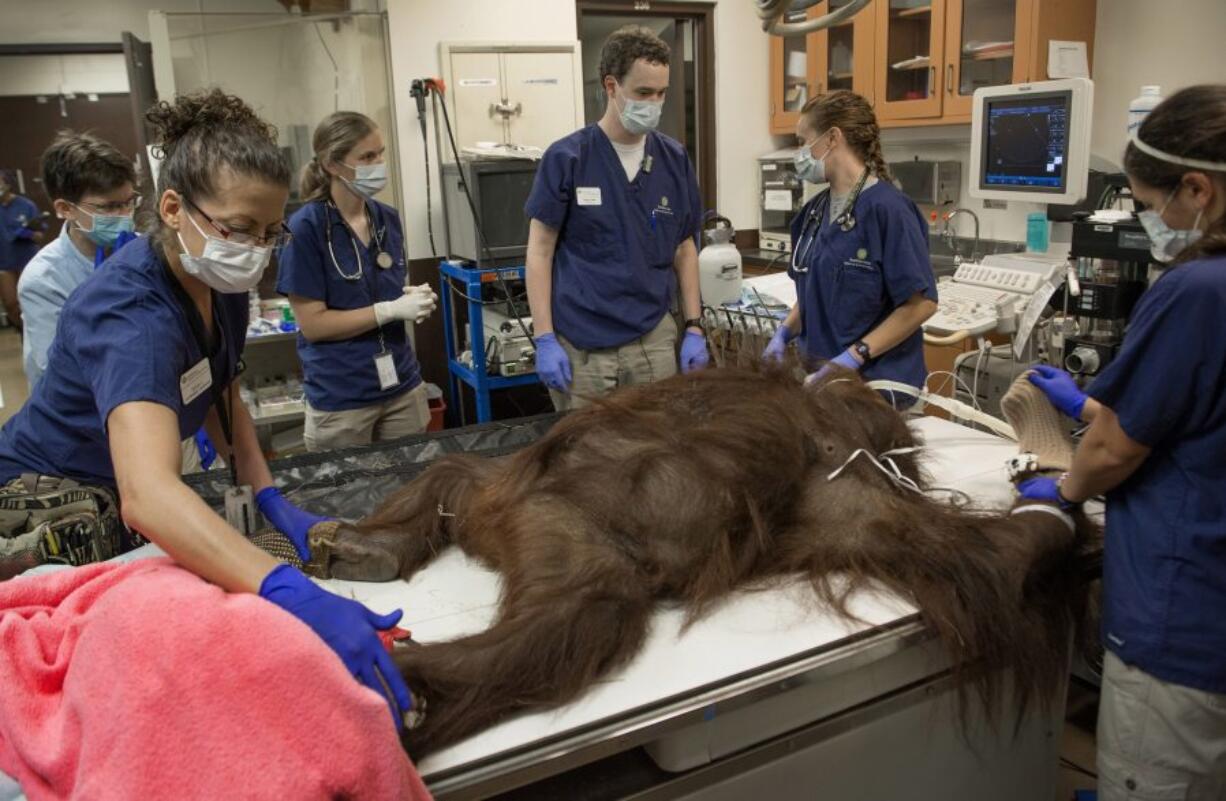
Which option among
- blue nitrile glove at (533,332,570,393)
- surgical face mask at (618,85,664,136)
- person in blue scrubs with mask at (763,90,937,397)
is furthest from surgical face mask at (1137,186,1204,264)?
blue nitrile glove at (533,332,570,393)

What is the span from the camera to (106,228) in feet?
7.71

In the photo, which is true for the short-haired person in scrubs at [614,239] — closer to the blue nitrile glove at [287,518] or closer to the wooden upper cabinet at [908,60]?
the blue nitrile glove at [287,518]

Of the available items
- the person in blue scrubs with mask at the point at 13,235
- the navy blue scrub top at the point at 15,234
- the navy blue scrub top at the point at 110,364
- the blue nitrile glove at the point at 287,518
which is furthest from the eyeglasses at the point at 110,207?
the navy blue scrub top at the point at 15,234

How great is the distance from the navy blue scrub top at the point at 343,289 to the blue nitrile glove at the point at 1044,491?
5.56ft

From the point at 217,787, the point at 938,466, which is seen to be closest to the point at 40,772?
the point at 217,787

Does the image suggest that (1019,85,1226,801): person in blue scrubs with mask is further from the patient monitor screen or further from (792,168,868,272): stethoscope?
the patient monitor screen

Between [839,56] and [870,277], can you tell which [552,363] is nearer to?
[870,277]

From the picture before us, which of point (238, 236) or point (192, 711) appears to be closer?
point (192, 711)

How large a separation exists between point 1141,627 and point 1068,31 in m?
3.08

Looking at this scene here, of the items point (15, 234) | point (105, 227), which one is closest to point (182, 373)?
point (105, 227)

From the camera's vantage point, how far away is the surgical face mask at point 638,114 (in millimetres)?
2395

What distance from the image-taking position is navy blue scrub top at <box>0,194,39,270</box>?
6.23 meters

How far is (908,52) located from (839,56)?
1.45 feet

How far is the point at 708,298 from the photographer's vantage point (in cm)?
339
